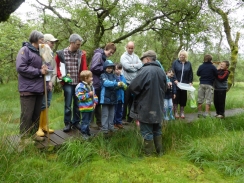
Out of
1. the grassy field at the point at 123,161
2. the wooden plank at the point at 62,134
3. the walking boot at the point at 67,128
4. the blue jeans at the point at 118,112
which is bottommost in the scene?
the grassy field at the point at 123,161

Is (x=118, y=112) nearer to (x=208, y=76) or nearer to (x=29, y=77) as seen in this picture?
(x=29, y=77)

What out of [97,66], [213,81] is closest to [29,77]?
[97,66]

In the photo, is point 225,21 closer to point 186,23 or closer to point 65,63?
point 186,23

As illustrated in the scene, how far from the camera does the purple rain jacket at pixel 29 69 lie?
12.3 feet

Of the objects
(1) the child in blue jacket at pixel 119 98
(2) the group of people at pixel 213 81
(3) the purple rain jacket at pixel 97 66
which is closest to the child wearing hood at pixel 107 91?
(3) the purple rain jacket at pixel 97 66

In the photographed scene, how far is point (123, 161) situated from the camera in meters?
3.79

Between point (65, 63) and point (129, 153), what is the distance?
2116 mm

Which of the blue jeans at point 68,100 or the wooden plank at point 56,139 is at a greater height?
the blue jeans at point 68,100

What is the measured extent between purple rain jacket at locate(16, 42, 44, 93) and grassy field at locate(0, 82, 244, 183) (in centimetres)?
60

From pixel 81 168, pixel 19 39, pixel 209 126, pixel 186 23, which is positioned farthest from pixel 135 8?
pixel 19 39

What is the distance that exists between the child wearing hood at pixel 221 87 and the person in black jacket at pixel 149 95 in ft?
10.4

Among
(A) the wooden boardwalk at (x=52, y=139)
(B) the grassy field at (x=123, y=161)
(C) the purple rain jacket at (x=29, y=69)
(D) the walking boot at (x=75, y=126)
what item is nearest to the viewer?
(B) the grassy field at (x=123, y=161)

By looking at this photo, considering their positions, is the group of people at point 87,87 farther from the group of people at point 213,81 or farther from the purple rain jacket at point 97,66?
the group of people at point 213,81

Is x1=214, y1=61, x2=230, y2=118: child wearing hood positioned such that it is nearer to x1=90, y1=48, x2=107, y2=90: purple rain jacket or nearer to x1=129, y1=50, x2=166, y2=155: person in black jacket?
x1=129, y1=50, x2=166, y2=155: person in black jacket
